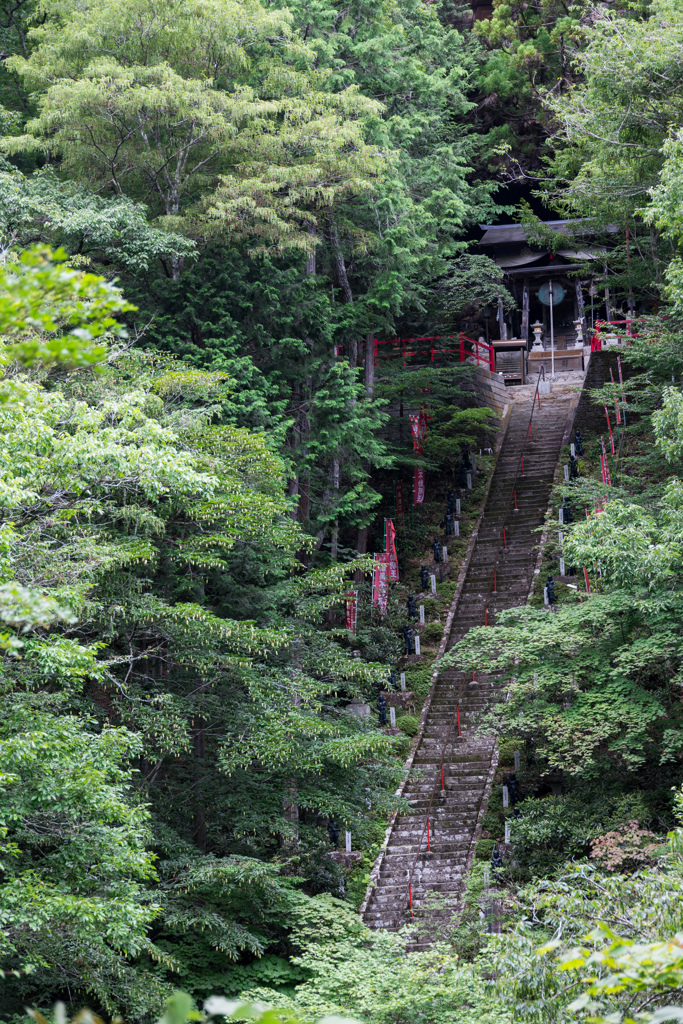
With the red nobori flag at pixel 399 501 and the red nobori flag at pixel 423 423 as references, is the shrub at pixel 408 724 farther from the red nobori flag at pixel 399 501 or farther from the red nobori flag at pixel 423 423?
the red nobori flag at pixel 423 423

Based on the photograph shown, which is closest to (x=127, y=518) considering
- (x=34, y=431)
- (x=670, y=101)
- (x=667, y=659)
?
Answer: (x=34, y=431)

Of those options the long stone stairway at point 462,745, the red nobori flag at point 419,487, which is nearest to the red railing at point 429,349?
the long stone stairway at point 462,745

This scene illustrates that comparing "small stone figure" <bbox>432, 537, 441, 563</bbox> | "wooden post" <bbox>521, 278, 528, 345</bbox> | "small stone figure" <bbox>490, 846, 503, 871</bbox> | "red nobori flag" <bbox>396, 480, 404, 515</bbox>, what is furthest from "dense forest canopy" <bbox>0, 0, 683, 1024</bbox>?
"wooden post" <bbox>521, 278, 528, 345</bbox>

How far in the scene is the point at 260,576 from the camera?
14914 millimetres

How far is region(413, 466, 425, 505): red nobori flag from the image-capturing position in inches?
959

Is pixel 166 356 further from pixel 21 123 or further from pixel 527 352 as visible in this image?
pixel 527 352

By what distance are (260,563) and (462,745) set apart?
5520 millimetres

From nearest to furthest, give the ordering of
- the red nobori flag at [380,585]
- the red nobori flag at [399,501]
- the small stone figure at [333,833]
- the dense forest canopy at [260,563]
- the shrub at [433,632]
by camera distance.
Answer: the dense forest canopy at [260,563] → the small stone figure at [333,833] → the red nobori flag at [380,585] → the shrub at [433,632] → the red nobori flag at [399,501]

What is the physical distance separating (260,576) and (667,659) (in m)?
5.56

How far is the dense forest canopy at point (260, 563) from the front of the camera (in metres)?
9.67

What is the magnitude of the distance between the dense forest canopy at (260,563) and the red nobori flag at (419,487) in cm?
94

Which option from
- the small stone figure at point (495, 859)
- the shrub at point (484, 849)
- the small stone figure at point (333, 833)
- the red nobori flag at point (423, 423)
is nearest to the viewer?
the small stone figure at point (495, 859)

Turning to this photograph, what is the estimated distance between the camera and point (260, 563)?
14.8 m

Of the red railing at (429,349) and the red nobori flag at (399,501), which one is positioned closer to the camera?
the red nobori flag at (399,501)
